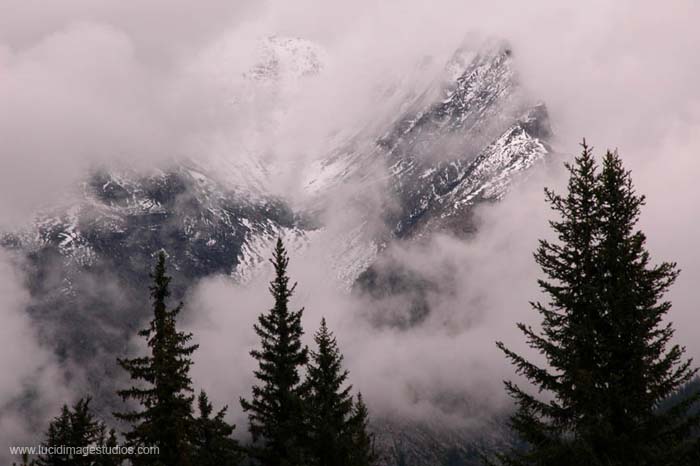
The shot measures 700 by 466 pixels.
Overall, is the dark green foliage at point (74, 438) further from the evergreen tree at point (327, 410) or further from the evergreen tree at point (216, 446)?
the evergreen tree at point (327, 410)

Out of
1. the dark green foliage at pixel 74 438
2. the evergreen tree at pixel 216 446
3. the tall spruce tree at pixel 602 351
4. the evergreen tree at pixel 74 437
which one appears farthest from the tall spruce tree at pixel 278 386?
the tall spruce tree at pixel 602 351

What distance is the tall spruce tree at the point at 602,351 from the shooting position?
1980 centimetres

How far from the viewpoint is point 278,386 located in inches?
1377

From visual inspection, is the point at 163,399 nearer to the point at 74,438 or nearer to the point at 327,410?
the point at 327,410

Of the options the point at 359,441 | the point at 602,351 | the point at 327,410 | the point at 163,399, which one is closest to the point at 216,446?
the point at 327,410

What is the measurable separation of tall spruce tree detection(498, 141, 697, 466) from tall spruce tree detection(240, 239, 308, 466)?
44.6 ft

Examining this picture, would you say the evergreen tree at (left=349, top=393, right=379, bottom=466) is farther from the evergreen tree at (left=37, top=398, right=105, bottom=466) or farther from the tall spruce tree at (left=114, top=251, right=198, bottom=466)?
the evergreen tree at (left=37, top=398, right=105, bottom=466)

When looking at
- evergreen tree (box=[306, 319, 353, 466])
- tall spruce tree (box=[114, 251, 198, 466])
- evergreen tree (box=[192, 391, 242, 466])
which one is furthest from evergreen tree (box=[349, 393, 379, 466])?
tall spruce tree (box=[114, 251, 198, 466])

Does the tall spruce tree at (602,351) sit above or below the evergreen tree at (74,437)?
below

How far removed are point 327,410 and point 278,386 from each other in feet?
10.7

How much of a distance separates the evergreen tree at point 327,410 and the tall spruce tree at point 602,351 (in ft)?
38.0

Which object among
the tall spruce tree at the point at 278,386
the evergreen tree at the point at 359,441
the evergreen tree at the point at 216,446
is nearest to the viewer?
the evergreen tree at the point at 359,441

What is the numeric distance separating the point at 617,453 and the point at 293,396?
14194mm

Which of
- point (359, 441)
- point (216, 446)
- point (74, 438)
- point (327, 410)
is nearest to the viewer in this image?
point (327, 410)
